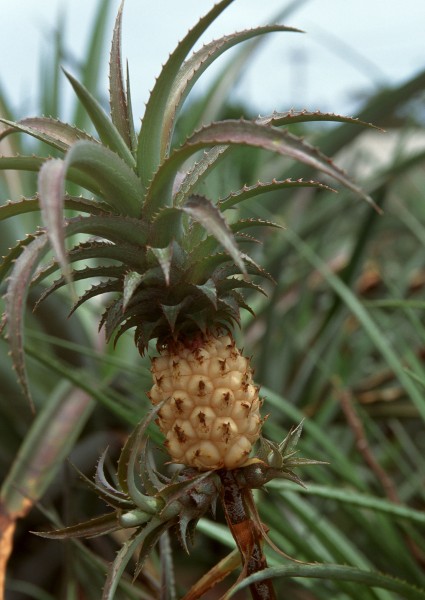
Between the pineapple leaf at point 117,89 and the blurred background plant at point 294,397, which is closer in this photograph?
the pineapple leaf at point 117,89

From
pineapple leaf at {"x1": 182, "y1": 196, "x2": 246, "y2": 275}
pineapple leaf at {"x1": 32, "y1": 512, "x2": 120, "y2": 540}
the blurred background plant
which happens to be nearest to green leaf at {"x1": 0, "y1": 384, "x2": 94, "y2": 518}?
the blurred background plant

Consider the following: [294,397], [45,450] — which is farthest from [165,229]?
[294,397]

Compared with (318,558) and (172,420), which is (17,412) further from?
(172,420)

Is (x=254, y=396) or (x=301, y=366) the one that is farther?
(x=301, y=366)

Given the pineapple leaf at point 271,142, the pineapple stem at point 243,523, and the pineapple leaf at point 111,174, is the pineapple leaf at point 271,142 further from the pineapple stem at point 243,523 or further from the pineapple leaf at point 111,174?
the pineapple stem at point 243,523

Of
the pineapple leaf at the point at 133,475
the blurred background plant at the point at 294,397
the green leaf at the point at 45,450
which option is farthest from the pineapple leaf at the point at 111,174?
the green leaf at the point at 45,450

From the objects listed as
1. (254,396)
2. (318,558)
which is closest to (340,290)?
(318,558)

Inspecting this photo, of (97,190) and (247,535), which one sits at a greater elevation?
(97,190)
